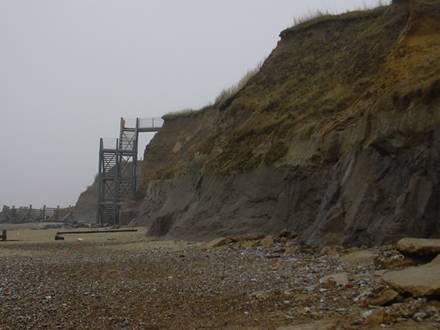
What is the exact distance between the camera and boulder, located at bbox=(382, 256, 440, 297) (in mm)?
5254

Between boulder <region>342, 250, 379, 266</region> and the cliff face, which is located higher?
the cliff face

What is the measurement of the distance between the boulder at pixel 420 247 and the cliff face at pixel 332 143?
212 cm

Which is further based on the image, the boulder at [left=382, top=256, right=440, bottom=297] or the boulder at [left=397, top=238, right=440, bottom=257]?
the boulder at [left=397, top=238, right=440, bottom=257]

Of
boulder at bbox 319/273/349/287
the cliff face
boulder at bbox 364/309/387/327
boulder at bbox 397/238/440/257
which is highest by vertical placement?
the cliff face

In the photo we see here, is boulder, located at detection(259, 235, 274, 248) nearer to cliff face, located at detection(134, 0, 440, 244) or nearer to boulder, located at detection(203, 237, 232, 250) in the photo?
cliff face, located at detection(134, 0, 440, 244)

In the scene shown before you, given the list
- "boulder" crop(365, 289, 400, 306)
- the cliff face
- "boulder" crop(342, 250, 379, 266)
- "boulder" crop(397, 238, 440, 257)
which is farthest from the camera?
the cliff face

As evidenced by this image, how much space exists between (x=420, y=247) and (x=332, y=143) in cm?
676

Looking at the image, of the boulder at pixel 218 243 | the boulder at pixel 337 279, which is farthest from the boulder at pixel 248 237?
the boulder at pixel 337 279

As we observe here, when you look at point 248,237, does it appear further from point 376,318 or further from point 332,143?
point 376,318

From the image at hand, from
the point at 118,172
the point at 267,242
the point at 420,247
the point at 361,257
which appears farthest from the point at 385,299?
the point at 118,172

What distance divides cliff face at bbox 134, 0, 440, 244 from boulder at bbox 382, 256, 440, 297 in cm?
335

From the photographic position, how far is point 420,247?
22.7 feet

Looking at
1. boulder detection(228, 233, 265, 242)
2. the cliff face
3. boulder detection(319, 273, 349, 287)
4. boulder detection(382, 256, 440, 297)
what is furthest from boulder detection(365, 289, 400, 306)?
boulder detection(228, 233, 265, 242)

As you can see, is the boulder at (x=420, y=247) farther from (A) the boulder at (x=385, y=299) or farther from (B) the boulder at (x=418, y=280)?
(A) the boulder at (x=385, y=299)
